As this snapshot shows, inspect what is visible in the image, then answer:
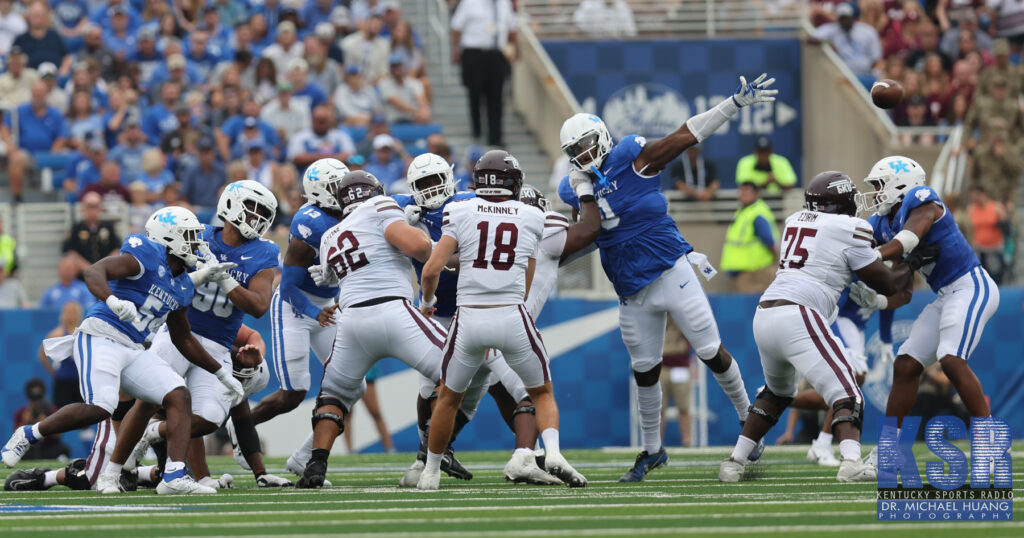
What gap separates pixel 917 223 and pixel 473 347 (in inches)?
110

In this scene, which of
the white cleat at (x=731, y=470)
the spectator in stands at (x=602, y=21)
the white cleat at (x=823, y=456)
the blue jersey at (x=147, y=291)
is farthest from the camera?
the spectator in stands at (x=602, y=21)

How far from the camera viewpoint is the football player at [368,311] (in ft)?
27.8

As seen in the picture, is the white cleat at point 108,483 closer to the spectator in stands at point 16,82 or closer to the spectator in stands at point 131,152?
the spectator in stands at point 131,152

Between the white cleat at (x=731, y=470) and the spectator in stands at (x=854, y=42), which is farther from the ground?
the white cleat at (x=731, y=470)

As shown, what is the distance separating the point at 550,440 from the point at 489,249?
41.6 inches

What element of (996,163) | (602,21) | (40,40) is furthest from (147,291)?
(602,21)

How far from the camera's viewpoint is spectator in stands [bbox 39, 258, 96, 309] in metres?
14.6

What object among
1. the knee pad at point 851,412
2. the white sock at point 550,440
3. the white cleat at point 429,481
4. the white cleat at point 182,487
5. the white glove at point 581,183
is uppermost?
the white glove at point 581,183

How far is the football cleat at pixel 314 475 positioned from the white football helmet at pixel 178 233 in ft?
4.30

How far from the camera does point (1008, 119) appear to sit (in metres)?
17.0

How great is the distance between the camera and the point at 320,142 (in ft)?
53.6

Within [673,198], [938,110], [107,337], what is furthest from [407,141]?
[107,337]

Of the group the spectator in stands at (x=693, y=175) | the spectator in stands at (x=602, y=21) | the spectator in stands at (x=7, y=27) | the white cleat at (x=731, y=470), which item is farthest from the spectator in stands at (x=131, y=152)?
the white cleat at (x=731, y=470)

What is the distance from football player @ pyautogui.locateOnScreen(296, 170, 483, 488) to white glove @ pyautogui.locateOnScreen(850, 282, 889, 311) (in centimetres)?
266
